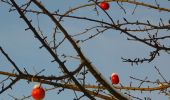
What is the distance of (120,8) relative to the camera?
13.5 feet

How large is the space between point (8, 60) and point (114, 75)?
270 cm

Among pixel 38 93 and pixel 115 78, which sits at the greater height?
pixel 115 78

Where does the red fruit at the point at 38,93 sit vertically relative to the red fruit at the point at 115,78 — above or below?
below

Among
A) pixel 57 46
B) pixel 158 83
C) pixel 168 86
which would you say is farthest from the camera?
pixel 158 83

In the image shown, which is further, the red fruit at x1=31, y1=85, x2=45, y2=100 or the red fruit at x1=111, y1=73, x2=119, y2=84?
the red fruit at x1=111, y1=73, x2=119, y2=84

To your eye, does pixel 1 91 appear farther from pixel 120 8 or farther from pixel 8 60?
pixel 120 8

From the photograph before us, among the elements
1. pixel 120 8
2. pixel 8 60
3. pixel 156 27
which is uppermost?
pixel 120 8

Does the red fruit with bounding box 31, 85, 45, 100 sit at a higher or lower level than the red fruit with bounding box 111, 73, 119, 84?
lower

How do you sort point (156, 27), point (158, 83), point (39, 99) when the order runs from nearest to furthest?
point (39, 99) → point (156, 27) → point (158, 83)

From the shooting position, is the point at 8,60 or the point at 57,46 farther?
the point at 57,46

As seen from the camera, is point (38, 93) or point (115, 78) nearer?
point (38, 93)

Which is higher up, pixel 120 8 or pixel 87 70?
pixel 120 8

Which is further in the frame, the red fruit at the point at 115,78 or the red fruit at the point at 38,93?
the red fruit at the point at 115,78

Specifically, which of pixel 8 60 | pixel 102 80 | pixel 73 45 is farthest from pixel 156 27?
pixel 8 60
